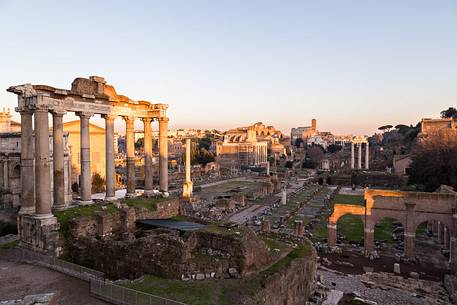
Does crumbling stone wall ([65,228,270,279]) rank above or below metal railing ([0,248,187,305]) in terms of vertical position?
above

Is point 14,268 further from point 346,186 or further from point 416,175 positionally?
point 346,186

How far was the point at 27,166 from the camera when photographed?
14414 mm

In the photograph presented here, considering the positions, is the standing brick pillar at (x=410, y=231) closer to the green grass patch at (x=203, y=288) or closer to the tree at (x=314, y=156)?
the green grass patch at (x=203, y=288)

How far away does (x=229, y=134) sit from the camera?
5896 inches

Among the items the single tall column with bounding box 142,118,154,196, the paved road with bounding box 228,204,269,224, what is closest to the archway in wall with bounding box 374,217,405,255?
the paved road with bounding box 228,204,269,224

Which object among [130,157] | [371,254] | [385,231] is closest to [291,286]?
[130,157]

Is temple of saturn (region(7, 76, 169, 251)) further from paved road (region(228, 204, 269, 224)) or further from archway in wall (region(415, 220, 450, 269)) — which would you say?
archway in wall (region(415, 220, 450, 269))

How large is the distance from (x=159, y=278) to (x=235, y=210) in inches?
1223

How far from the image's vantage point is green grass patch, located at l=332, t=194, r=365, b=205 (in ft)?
153

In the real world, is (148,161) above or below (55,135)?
below

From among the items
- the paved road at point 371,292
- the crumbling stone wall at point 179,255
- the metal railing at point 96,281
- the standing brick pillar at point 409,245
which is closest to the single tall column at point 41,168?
the metal railing at point 96,281

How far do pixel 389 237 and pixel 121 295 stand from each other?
2578 cm

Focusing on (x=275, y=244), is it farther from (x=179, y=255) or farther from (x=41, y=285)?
(x=41, y=285)

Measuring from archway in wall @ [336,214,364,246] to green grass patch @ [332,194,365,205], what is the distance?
11320 millimetres
